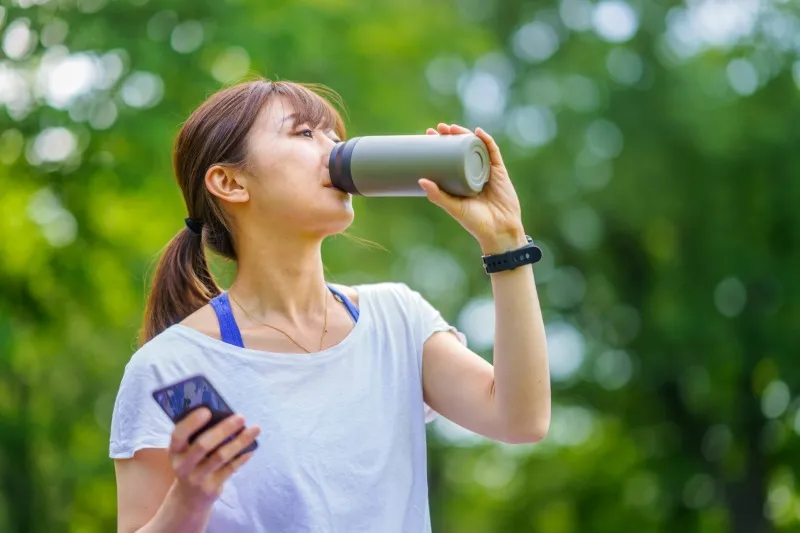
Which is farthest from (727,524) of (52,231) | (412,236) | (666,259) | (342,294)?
(342,294)

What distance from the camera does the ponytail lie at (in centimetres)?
298

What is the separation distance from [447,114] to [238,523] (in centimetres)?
1157

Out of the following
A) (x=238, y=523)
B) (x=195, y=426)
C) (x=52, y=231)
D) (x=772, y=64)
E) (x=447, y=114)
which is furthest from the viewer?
(x=772, y=64)

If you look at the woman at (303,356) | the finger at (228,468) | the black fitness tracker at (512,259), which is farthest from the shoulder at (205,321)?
the black fitness tracker at (512,259)

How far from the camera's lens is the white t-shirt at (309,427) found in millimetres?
2529

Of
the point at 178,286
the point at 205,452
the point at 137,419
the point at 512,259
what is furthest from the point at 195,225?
the point at 205,452

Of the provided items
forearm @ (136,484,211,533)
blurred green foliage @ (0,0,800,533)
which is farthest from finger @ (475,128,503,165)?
blurred green foliage @ (0,0,800,533)

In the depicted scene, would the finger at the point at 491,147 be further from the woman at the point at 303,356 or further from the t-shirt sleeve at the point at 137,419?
the t-shirt sleeve at the point at 137,419

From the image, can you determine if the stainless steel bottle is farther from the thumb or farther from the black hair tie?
the black hair tie

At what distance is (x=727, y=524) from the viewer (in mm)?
16844

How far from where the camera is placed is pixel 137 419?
2.55m

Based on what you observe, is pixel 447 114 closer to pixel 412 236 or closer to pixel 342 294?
pixel 412 236

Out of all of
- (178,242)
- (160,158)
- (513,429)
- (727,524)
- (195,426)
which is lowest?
(727,524)

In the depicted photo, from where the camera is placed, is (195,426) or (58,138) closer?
(195,426)
